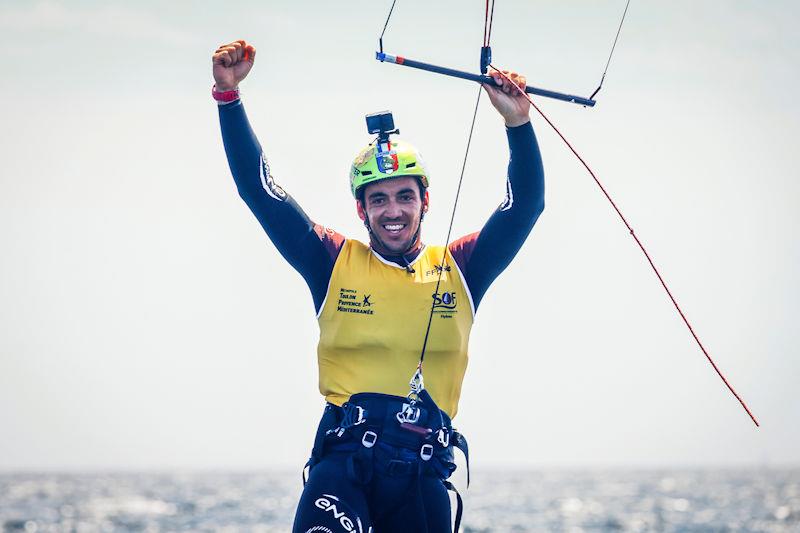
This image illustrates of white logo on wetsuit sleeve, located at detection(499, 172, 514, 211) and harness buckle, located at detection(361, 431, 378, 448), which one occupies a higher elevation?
white logo on wetsuit sleeve, located at detection(499, 172, 514, 211)

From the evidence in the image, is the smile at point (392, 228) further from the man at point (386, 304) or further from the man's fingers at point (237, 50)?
the man's fingers at point (237, 50)

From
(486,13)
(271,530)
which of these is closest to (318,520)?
(486,13)

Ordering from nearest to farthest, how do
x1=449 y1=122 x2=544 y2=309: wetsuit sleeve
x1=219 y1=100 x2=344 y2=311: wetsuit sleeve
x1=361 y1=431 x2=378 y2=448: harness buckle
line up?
x1=361 y1=431 x2=378 y2=448: harness buckle → x1=219 y1=100 x2=344 y2=311: wetsuit sleeve → x1=449 y1=122 x2=544 y2=309: wetsuit sleeve

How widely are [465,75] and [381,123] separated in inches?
35.4

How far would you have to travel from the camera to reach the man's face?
7566 millimetres

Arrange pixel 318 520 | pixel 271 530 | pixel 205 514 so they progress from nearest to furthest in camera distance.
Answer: pixel 318 520 → pixel 271 530 → pixel 205 514

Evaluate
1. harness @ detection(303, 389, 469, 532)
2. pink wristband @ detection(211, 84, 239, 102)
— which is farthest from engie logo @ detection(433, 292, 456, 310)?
pink wristband @ detection(211, 84, 239, 102)

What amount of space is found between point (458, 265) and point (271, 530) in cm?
2861

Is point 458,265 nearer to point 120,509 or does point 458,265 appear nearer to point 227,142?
point 227,142

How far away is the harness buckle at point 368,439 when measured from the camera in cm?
719

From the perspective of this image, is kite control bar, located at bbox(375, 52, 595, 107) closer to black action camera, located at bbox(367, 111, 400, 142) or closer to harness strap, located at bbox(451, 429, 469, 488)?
black action camera, located at bbox(367, 111, 400, 142)

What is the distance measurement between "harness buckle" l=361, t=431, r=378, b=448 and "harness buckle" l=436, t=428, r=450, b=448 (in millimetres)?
405

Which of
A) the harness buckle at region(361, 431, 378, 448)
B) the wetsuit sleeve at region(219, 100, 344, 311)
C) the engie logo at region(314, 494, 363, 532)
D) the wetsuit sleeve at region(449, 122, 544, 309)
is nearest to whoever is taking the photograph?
the engie logo at region(314, 494, 363, 532)

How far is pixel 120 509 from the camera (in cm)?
5384
